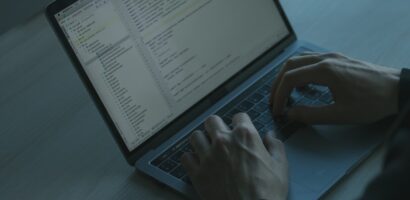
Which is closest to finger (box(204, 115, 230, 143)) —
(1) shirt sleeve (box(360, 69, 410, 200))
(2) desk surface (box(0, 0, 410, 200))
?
(2) desk surface (box(0, 0, 410, 200))

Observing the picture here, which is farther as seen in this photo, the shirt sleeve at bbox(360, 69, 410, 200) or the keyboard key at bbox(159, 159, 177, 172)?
the keyboard key at bbox(159, 159, 177, 172)

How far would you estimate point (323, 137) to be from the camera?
985 mm

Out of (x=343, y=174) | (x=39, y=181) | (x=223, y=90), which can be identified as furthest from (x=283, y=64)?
(x=39, y=181)

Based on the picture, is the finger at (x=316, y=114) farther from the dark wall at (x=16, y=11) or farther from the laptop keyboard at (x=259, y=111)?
the dark wall at (x=16, y=11)

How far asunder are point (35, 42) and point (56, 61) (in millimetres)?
91

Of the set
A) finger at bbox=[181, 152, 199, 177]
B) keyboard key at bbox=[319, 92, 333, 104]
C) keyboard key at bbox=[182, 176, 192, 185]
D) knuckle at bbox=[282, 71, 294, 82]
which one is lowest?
keyboard key at bbox=[319, 92, 333, 104]

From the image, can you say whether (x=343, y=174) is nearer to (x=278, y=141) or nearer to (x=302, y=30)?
(x=278, y=141)

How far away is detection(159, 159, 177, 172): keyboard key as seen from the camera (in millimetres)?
992

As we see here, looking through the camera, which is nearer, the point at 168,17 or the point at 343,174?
the point at 343,174

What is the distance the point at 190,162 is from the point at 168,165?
0.18 feet

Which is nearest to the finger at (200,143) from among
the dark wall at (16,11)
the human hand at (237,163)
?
the human hand at (237,163)

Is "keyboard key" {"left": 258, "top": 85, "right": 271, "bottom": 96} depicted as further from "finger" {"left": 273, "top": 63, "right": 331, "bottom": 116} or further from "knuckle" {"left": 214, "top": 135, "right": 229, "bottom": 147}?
"knuckle" {"left": 214, "top": 135, "right": 229, "bottom": 147}

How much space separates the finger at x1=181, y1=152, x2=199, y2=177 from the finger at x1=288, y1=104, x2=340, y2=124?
0.17 meters

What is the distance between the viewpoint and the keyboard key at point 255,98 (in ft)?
3.55
